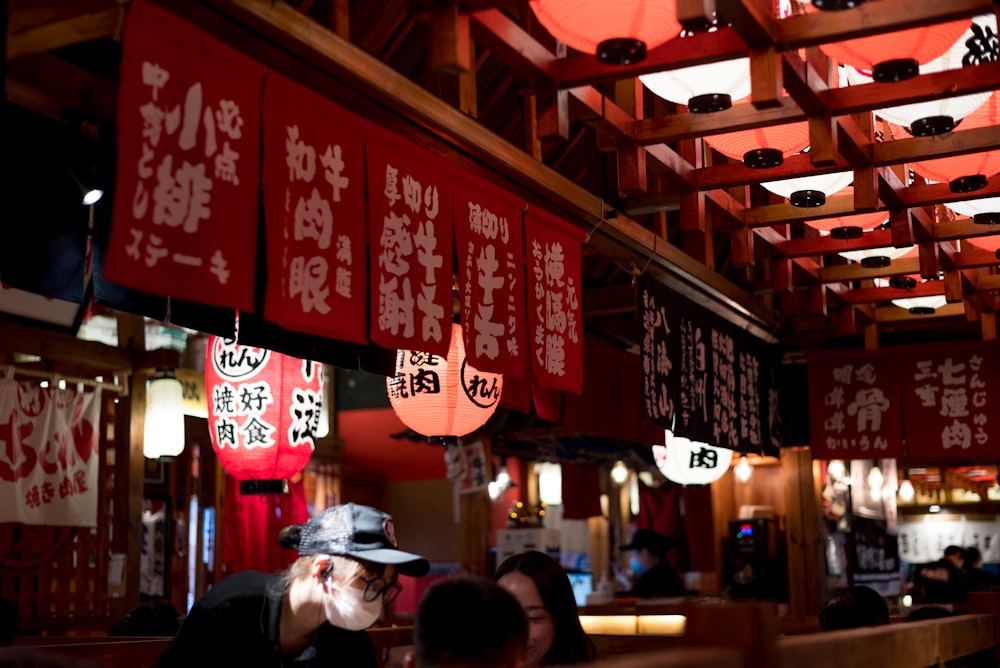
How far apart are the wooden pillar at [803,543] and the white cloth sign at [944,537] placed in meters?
12.2

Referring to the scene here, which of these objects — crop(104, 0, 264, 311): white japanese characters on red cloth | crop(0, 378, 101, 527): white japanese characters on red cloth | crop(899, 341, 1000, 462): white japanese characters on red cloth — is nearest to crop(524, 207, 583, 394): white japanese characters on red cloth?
crop(104, 0, 264, 311): white japanese characters on red cloth

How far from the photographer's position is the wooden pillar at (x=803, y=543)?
13.8 metres

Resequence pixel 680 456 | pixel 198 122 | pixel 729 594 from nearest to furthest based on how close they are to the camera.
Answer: pixel 198 122 < pixel 680 456 < pixel 729 594

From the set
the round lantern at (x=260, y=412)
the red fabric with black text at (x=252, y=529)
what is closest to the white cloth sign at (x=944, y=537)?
the red fabric with black text at (x=252, y=529)

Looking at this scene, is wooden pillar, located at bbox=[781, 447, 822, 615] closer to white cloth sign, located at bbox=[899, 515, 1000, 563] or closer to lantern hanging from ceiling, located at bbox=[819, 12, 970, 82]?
lantern hanging from ceiling, located at bbox=[819, 12, 970, 82]

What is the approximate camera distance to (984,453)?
11602 mm

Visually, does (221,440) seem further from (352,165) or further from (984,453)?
(984,453)

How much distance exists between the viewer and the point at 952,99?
5902 millimetres

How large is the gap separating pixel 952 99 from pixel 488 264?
2.65 m

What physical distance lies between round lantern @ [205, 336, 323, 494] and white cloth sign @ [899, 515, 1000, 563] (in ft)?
66.4

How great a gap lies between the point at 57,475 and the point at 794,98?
679 cm

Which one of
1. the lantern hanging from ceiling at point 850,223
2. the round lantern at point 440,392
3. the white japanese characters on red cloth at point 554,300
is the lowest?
the round lantern at point 440,392

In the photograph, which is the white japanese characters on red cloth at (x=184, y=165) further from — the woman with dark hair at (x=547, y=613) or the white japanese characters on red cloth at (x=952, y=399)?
the white japanese characters on red cloth at (x=952, y=399)

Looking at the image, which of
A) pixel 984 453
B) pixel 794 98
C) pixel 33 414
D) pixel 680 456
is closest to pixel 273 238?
pixel 794 98
